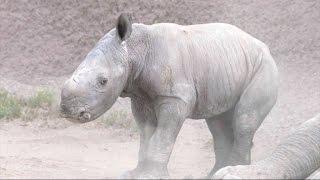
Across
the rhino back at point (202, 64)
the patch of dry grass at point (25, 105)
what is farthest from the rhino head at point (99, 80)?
the patch of dry grass at point (25, 105)

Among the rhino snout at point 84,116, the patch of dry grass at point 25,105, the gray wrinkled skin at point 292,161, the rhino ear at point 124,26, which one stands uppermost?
the rhino ear at point 124,26

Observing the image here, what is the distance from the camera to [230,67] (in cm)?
691

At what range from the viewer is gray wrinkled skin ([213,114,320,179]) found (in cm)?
593

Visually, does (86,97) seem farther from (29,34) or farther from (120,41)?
(29,34)

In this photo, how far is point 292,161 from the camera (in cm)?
629

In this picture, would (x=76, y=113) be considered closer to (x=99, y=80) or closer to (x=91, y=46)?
(x=99, y=80)

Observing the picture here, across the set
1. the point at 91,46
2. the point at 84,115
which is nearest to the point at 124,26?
the point at 84,115

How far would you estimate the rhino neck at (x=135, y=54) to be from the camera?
21.2 feet

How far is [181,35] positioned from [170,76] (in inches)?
18.7

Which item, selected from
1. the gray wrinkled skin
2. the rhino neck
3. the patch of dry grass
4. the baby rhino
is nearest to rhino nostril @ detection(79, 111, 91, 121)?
the baby rhino

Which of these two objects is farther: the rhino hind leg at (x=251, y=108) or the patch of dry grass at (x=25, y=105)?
the patch of dry grass at (x=25, y=105)

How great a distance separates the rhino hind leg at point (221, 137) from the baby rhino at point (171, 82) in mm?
66

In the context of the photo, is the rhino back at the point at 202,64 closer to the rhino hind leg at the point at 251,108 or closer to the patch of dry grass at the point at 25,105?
the rhino hind leg at the point at 251,108

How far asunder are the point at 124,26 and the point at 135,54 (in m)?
0.27
